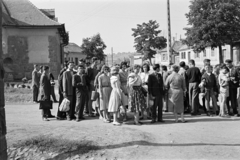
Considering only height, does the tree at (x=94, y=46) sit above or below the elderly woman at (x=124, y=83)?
above

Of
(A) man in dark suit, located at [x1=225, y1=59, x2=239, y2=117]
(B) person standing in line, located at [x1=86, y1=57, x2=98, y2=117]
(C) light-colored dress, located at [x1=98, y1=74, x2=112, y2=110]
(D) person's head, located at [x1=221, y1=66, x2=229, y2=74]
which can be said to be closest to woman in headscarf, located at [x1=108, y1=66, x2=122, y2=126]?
(C) light-colored dress, located at [x1=98, y1=74, x2=112, y2=110]

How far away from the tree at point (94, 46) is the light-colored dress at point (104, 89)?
32.1m

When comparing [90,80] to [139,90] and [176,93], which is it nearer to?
[139,90]

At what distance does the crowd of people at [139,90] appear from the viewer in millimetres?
9359

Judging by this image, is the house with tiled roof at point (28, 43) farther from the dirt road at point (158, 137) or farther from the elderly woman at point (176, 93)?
the elderly woman at point (176, 93)

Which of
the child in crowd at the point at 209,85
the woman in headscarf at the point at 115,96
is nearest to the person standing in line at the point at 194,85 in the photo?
the child in crowd at the point at 209,85

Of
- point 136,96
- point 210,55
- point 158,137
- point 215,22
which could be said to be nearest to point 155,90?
point 136,96

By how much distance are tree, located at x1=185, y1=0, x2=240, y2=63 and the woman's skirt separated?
89.1 feet

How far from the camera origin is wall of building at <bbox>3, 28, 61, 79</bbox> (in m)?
28.0

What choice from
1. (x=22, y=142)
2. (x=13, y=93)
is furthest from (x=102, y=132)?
(x=13, y=93)

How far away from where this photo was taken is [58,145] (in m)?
6.64

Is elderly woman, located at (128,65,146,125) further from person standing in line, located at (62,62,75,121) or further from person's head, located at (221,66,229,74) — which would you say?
person's head, located at (221,66,229,74)

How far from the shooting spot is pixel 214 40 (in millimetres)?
34750

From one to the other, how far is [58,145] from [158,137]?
255 centimetres
